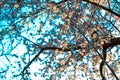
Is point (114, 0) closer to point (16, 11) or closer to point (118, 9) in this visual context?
point (118, 9)

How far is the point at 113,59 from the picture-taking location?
50.9 ft

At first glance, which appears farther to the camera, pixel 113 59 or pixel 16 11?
pixel 113 59

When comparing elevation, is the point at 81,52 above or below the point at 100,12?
below

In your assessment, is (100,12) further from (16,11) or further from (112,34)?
(16,11)

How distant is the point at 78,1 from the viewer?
43.3 feet

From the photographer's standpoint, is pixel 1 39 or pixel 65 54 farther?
pixel 65 54

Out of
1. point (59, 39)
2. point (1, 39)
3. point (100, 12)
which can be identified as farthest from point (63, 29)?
point (1, 39)

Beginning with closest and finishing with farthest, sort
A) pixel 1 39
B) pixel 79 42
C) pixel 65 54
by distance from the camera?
pixel 1 39, pixel 79 42, pixel 65 54

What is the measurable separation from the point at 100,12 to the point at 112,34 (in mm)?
1048

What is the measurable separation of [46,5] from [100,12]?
7.07ft

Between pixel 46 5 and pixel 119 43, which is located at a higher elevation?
pixel 46 5

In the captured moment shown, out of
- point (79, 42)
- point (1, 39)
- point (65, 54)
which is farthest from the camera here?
point (65, 54)

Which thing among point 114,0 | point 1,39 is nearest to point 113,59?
point 114,0

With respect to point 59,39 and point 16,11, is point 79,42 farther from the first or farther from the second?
point 16,11
